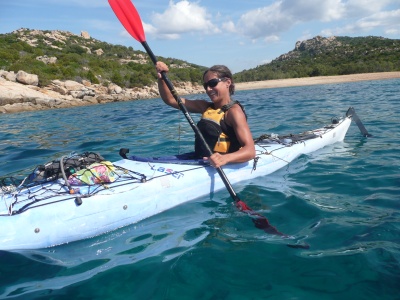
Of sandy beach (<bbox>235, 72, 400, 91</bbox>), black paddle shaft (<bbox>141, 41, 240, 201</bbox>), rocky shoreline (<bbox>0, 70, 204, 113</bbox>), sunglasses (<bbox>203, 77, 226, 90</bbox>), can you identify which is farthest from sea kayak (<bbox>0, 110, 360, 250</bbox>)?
sandy beach (<bbox>235, 72, 400, 91</bbox>)

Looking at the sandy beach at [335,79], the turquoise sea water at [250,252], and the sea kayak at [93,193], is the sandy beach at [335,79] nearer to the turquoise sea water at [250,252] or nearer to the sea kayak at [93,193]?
the turquoise sea water at [250,252]

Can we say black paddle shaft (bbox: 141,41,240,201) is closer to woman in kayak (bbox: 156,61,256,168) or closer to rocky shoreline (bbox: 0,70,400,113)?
woman in kayak (bbox: 156,61,256,168)

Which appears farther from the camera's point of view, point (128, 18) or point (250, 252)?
point (128, 18)

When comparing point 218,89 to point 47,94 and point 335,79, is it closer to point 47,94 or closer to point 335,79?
point 47,94

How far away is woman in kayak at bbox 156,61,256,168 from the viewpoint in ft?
13.9

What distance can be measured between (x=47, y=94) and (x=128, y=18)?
24.6 metres

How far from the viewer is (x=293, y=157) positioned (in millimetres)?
5902

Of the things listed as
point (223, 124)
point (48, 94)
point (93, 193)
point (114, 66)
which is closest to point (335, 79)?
point (114, 66)

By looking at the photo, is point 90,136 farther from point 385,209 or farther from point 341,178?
point 385,209

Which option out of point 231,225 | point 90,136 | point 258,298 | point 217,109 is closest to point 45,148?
point 90,136

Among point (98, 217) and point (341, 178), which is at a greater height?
point (98, 217)

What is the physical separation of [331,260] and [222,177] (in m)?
1.77

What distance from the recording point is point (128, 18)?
5.09 m

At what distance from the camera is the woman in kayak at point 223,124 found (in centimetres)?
423
